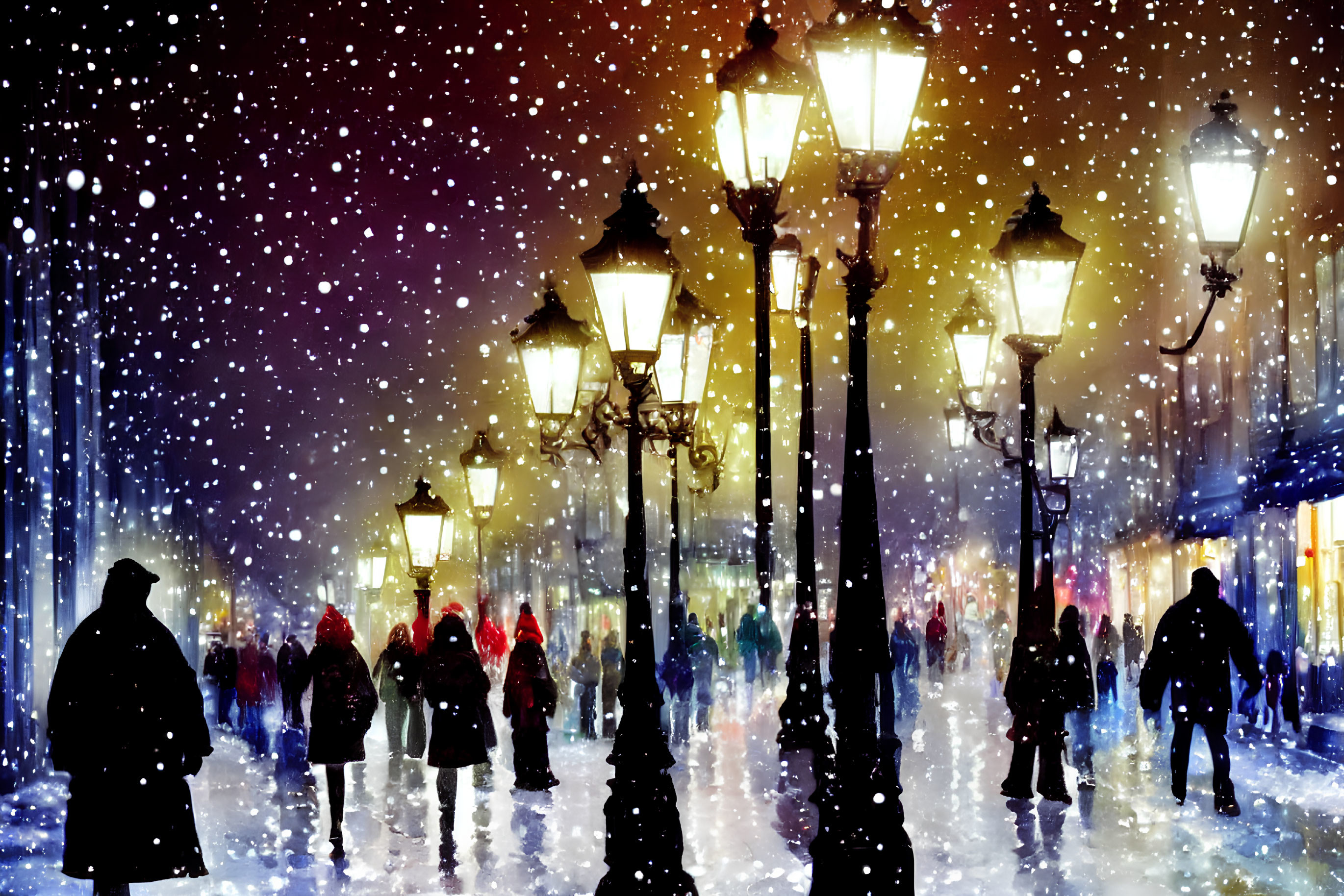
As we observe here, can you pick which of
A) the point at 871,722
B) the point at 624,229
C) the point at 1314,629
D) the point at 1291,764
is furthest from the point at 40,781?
the point at 1314,629

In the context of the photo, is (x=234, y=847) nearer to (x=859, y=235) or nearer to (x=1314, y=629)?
(x=859, y=235)

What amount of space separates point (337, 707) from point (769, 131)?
5897mm

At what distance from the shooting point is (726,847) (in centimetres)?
1070

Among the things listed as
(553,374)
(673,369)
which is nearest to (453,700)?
(553,374)

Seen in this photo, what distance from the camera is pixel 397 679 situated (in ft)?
60.0

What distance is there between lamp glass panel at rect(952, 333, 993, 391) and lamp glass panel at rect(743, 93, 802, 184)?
4518 millimetres

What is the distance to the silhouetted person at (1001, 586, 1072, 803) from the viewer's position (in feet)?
40.5

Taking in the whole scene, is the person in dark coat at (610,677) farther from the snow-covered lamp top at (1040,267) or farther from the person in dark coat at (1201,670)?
the snow-covered lamp top at (1040,267)

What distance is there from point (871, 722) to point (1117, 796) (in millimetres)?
7303

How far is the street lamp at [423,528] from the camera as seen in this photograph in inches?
630

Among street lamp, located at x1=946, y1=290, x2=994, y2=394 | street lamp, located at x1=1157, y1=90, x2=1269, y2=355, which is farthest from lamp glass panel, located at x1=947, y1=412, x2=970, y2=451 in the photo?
street lamp, located at x1=1157, y1=90, x2=1269, y2=355

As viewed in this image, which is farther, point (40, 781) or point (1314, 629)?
point (1314, 629)

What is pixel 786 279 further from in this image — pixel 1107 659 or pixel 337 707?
pixel 1107 659

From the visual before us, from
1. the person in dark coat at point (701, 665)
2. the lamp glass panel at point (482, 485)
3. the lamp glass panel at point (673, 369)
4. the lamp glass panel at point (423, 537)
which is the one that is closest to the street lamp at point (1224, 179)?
the lamp glass panel at point (673, 369)
